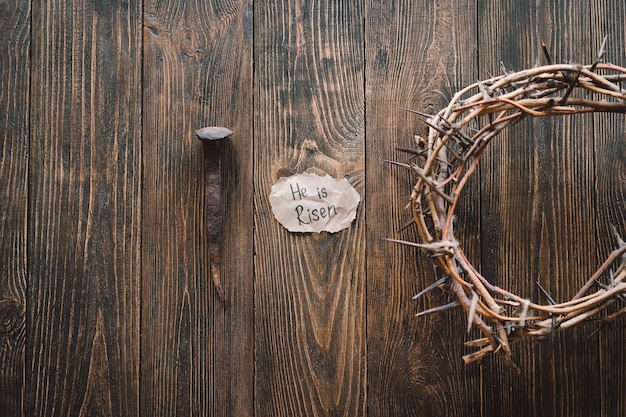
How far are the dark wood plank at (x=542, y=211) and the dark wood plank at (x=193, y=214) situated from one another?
0.45 m

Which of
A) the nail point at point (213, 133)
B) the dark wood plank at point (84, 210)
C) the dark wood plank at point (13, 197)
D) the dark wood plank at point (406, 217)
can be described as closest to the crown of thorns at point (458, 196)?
the dark wood plank at point (406, 217)

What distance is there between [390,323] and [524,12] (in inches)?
24.7

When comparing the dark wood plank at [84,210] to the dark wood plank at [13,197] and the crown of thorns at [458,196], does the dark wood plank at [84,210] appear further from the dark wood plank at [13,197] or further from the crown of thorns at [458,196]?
the crown of thorns at [458,196]

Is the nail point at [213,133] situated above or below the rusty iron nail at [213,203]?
above

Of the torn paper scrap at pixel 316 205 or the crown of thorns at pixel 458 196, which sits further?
the torn paper scrap at pixel 316 205

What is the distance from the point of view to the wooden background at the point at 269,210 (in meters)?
1.01

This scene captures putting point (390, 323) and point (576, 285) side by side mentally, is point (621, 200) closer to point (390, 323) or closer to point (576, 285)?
point (576, 285)

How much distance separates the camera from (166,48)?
1041 millimetres

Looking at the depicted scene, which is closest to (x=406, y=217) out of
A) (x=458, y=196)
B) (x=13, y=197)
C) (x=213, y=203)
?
(x=458, y=196)

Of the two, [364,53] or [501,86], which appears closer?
[501,86]

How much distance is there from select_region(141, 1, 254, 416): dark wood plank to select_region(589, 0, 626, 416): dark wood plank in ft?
2.10

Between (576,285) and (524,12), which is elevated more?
(524,12)

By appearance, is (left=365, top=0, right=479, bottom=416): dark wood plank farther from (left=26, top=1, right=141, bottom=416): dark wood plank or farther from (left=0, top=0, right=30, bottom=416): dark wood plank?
(left=0, top=0, right=30, bottom=416): dark wood plank

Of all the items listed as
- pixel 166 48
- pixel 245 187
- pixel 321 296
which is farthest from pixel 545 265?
pixel 166 48
